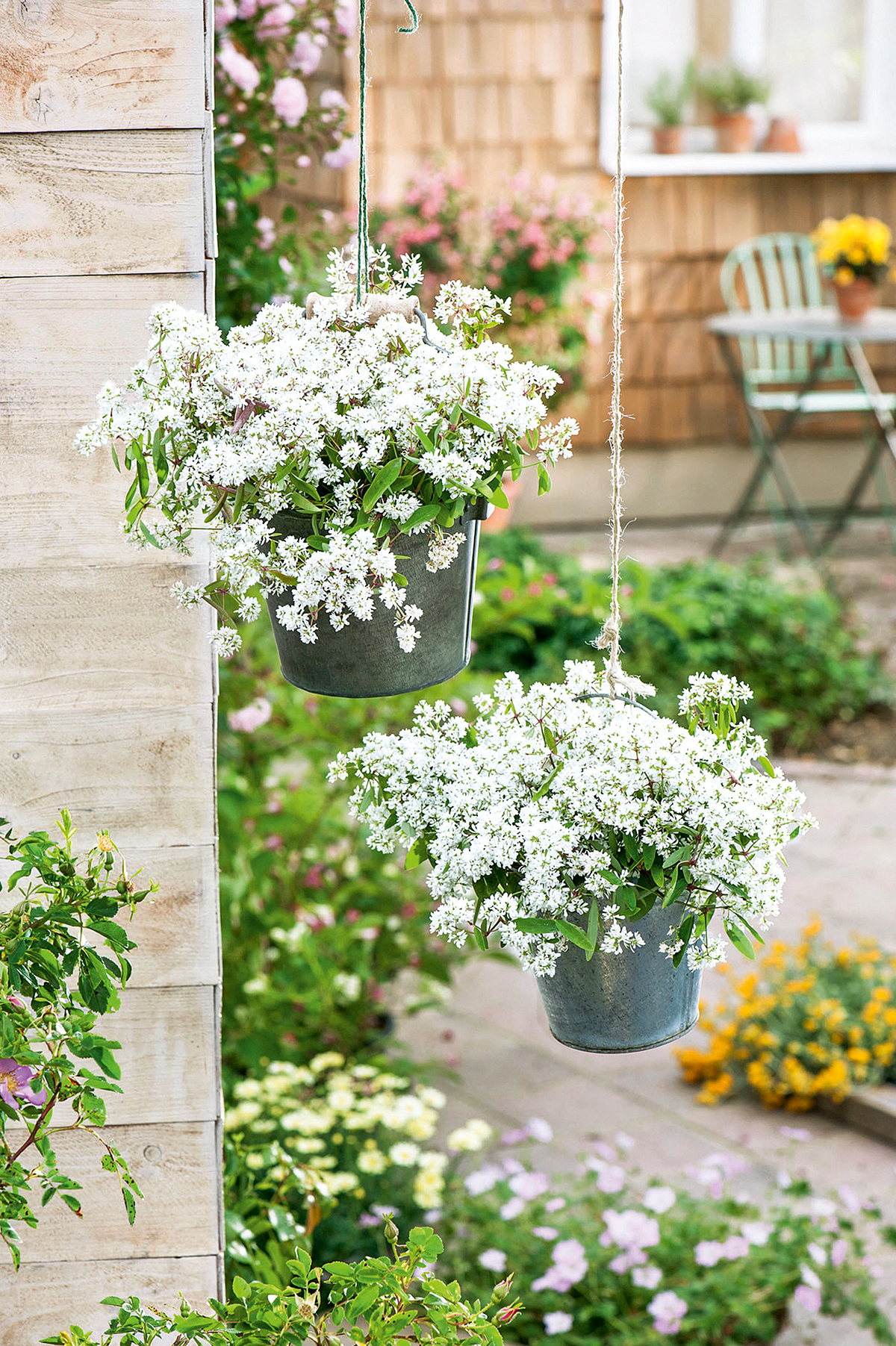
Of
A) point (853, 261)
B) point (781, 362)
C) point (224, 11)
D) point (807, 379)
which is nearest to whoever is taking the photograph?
point (224, 11)

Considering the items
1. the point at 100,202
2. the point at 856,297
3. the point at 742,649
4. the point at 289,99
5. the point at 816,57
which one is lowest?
the point at 742,649

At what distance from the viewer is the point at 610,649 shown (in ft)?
3.81

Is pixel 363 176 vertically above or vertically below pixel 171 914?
above

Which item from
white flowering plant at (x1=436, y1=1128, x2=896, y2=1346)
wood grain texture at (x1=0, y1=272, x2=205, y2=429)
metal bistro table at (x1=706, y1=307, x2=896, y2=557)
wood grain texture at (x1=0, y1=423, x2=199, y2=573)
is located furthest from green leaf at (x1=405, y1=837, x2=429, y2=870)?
metal bistro table at (x1=706, y1=307, x2=896, y2=557)

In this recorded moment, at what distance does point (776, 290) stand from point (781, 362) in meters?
0.35

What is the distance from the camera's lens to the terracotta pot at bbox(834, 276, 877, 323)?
548 cm

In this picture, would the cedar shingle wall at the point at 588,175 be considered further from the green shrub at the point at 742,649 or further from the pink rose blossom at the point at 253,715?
the pink rose blossom at the point at 253,715

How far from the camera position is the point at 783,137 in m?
6.48

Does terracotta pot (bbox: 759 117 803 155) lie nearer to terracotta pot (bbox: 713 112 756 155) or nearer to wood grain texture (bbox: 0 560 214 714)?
terracotta pot (bbox: 713 112 756 155)

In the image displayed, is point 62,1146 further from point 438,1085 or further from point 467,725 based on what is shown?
point 438,1085

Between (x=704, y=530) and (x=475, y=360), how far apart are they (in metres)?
5.79

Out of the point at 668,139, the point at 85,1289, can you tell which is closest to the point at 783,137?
the point at 668,139

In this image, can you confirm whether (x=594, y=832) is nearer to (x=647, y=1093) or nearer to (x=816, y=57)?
(x=647, y=1093)

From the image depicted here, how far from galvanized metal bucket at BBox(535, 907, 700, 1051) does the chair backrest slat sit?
17.8 feet
